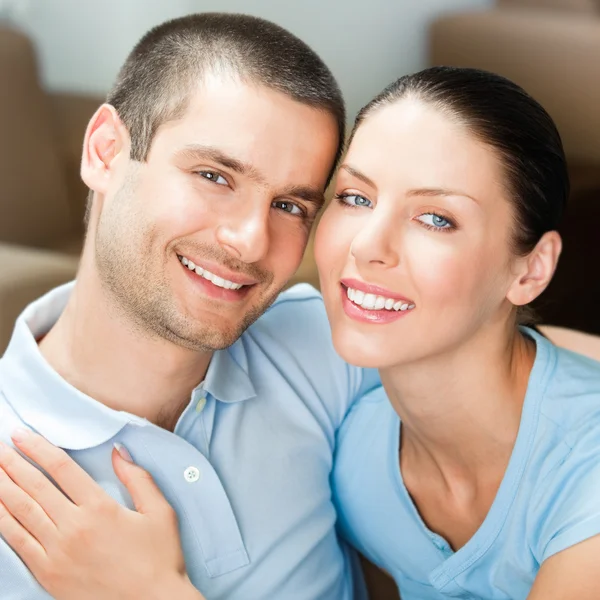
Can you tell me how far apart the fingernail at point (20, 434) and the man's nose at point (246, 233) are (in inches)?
14.6

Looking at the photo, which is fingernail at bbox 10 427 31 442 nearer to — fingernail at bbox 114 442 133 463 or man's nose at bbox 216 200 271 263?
fingernail at bbox 114 442 133 463

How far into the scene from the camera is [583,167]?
218 cm

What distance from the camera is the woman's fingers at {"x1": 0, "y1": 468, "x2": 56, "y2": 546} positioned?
1.22m

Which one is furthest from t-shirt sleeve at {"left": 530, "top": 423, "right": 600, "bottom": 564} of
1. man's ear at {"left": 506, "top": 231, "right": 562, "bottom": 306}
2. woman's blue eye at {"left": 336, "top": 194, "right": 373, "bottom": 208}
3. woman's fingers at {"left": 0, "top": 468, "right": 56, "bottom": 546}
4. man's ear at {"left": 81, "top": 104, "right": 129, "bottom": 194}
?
man's ear at {"left": 81, "top": 104, "right": 129, "bottom": 194}

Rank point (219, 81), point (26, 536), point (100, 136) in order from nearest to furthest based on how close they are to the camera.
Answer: point (26, 536) → point (219, 81) → point (100, 136)

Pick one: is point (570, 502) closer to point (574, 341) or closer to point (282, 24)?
point (574, 341)

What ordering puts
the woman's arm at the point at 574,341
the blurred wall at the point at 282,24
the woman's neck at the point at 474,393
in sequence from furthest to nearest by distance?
the blurred wall at the point at 282,24, the woman's arm at the point at 574,341, the woman's neck at the point at 474,393

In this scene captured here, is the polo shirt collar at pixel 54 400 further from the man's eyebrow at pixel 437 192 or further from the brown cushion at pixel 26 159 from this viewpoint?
the brown cushion at pixel 26 159

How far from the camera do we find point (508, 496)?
1319 millimetres

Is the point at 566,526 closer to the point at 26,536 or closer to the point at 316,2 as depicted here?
the point at 26,536

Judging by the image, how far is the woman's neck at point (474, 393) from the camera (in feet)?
4.44

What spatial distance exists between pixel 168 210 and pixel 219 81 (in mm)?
198

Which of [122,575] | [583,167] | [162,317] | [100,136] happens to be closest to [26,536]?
[122,575]

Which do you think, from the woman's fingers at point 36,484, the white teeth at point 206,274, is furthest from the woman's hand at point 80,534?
the white teeth at point 206,274
